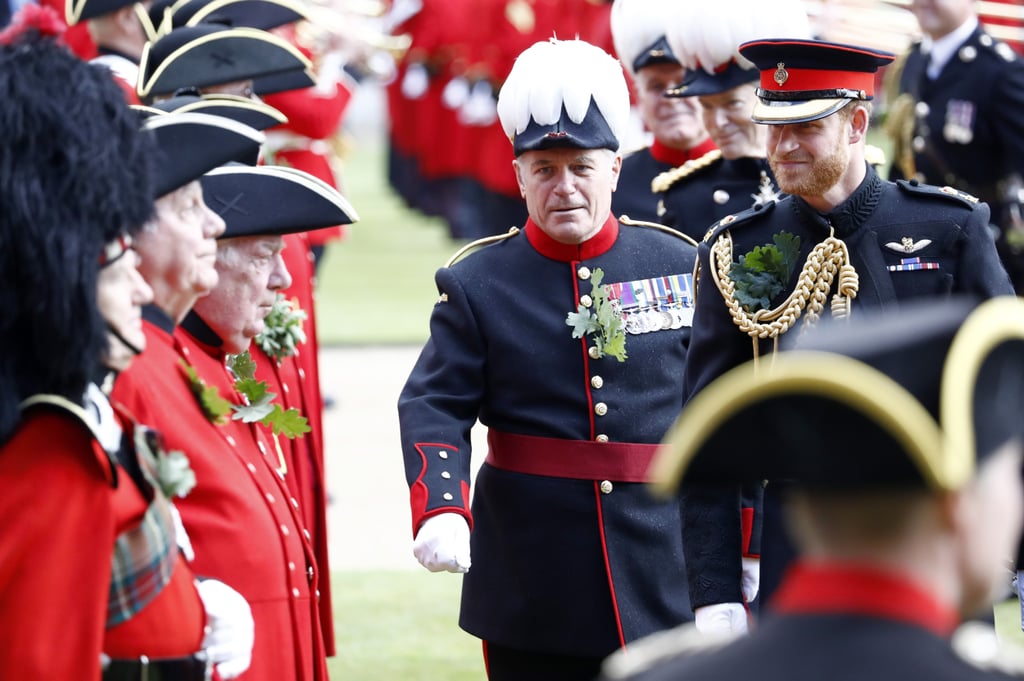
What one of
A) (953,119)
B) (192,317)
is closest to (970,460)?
(192,317)

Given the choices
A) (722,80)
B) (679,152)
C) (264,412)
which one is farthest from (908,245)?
(679,152)

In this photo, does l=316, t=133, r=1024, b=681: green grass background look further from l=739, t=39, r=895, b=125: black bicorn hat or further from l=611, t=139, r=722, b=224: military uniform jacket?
l=739, t=39, r=895, b=125: black bicorn hat

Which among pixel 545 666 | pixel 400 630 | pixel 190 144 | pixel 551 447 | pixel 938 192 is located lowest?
pixel 400 630

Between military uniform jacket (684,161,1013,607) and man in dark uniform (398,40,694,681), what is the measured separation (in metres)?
0.26

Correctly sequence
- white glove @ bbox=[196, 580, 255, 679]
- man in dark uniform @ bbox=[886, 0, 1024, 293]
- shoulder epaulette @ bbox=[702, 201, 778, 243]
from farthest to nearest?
man in dark uniform @ bbox=[886, 0, 1024, 293], shoulder epaulette @ bbox=[702, 201, 778, 243], white glove @ bbox=[196, 580, 255, 679]

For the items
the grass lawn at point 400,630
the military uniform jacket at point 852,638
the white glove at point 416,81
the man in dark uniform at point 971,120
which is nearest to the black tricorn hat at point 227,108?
the grass lawn at point 400,630

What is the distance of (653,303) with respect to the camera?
4047 millimetres

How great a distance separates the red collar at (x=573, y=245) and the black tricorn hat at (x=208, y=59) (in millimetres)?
1386

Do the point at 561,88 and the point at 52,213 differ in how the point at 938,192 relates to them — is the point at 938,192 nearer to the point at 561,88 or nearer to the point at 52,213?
the point at 561,88

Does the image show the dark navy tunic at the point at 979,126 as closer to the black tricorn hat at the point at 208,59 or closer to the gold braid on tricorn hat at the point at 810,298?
the black tricorn hat at the point at 208,59

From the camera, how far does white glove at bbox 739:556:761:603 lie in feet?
12.1

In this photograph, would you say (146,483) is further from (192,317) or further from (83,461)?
(192,317)

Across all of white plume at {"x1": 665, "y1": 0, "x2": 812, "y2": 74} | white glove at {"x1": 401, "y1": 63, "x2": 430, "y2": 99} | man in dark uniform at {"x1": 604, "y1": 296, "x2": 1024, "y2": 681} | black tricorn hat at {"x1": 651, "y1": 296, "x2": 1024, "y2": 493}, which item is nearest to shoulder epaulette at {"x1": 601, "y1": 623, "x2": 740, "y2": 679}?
man in dark uniform at {"x1": 604, "y1": 296, "x2": 1024, "y2": 681}

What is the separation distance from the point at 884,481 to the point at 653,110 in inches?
160
